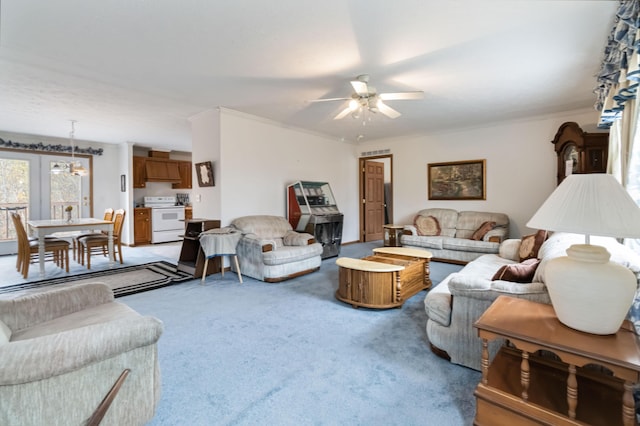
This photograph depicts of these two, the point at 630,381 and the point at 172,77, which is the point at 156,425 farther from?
the point at 172,77

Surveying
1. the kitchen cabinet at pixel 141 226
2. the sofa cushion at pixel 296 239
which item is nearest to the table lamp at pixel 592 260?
the sofa cushion at pixel 296 239

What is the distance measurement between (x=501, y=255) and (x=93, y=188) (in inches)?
330

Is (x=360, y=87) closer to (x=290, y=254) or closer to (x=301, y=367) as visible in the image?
(x=290, y=254)

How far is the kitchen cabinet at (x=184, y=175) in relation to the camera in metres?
8.25

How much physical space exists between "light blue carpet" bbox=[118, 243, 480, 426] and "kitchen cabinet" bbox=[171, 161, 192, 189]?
5497 mm

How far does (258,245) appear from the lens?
4152 mm

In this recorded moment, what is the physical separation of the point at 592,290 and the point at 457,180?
4.97 m

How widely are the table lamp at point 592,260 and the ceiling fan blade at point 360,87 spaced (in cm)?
201

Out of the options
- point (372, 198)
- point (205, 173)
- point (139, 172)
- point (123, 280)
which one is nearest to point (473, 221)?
point (372, 198)

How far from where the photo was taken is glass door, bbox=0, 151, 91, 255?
19.7 feet

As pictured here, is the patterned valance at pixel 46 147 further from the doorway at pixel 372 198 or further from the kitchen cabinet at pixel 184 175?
the doorway at pixel 372 198

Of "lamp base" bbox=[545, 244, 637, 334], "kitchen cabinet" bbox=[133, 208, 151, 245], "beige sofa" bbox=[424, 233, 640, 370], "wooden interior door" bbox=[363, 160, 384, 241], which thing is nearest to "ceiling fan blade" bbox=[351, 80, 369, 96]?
"beige sofa" bbox=[424, 233, 640, 370]

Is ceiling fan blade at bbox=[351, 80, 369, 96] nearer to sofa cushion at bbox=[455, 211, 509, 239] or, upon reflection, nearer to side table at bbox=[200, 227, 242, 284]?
side table at bbox=[200, 227, 242, 284]

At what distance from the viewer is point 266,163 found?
525 cm
